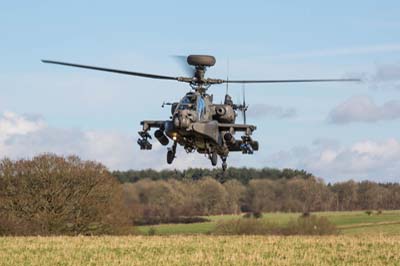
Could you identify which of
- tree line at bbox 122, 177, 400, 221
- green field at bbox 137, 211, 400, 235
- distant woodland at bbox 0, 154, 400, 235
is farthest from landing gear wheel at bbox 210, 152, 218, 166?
green field at bbox 137, 211, 400, 235

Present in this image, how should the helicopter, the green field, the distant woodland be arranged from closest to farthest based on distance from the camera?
the helicopter
the distant woodland
the green field

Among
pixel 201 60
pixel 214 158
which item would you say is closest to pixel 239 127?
pixel 214 158

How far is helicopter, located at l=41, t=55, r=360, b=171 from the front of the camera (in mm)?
34125

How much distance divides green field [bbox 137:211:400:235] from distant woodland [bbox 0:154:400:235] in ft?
2.77

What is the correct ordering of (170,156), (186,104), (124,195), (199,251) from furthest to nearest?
(124,195)
(199,251)
(170,156)
(186,104)

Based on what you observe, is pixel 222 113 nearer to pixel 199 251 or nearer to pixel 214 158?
pixel 214 158

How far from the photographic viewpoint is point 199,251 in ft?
137

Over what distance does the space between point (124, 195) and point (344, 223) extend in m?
23.1

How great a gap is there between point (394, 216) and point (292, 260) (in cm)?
5011

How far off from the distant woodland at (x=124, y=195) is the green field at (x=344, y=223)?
0.84 metres

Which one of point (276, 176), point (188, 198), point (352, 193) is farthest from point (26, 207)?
point (352, 193)

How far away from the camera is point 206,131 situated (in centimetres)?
3469

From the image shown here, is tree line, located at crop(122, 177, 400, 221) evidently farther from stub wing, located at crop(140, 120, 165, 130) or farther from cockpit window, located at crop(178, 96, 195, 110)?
cockpit window, located at crop(178, 96, 195, 110)

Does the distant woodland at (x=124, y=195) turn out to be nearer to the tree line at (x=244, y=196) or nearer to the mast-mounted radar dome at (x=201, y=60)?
the tree line at (x=244, y=196)
